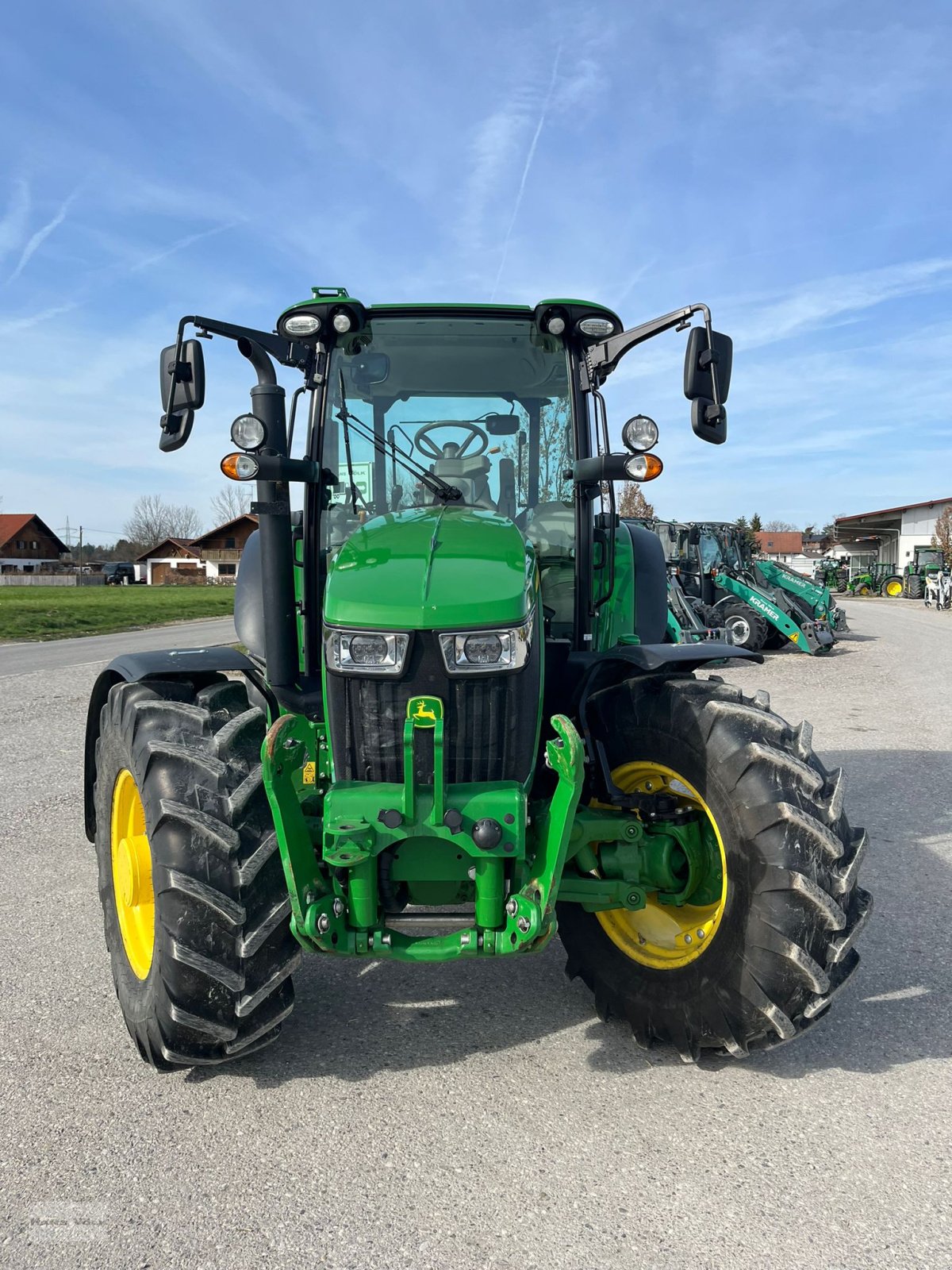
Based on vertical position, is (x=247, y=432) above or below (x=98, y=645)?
above

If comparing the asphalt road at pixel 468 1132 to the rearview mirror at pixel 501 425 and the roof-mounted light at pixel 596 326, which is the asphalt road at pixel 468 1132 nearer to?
the rearview mirror at pixel 501 425

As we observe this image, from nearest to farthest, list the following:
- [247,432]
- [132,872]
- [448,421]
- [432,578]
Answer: [432,578], [247,432], [132,872], [448,421]

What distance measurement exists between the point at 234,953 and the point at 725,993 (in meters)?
1.46

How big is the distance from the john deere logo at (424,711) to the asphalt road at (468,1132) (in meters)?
1.12

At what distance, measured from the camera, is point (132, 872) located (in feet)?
11.3

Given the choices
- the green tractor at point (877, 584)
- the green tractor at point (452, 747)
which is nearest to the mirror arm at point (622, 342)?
the green tractor at point (452, 747)

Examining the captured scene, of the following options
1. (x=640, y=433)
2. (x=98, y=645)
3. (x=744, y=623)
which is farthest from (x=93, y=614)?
(x=640, y=433)

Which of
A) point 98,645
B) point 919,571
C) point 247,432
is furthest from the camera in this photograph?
point 919,571

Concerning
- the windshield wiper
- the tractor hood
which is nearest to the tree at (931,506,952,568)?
the windshield wiper

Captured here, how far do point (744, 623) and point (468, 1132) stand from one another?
15.7 m

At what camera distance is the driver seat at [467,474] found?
12.3ft

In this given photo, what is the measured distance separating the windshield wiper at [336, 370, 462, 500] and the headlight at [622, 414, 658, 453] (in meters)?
0.68

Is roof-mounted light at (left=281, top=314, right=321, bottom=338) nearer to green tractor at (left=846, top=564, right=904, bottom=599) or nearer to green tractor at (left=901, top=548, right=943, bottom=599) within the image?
green tractor at (left=901, top=548, right=943, bottom=599)

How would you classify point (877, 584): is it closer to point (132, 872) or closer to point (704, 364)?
point (704, 364)
